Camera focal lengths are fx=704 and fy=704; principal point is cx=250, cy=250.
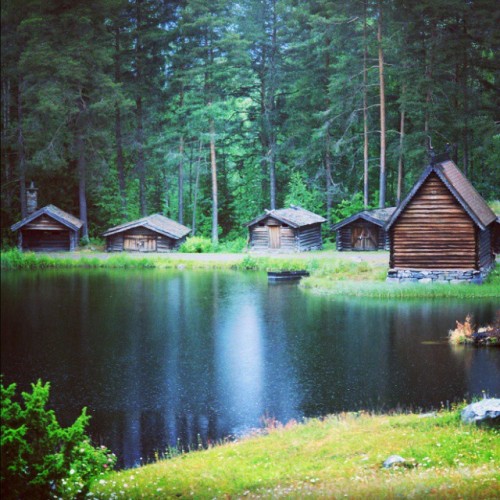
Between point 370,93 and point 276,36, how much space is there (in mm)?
9160

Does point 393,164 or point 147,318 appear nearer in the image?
point 147,318

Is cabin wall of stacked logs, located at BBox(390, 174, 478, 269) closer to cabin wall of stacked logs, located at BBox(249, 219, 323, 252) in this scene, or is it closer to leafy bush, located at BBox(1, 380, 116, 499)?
cabin wall of stacked logs, located at BBox(249, 219, 323, 252)

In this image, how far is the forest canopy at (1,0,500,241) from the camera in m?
41.1

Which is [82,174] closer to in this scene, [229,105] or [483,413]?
[229,105]

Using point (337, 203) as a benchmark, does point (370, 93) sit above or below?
above

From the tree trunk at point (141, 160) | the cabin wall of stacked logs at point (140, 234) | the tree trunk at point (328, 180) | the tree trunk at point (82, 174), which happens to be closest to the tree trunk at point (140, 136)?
the tree trunk at point (141, 160)

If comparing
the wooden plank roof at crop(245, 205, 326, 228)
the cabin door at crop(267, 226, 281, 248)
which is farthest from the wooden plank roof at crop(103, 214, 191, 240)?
the cabin door at crop(267, 226, 281, 248)

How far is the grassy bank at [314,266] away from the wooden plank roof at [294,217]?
2.42 m

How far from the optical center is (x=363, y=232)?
47906 mm

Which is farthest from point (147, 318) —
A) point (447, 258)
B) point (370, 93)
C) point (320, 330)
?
point (370, 93)

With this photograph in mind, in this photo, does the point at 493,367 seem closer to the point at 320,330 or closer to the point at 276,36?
the point at 320,330

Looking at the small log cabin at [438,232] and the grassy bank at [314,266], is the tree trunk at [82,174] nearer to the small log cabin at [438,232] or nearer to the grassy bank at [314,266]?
the grassy bank at [314,266]

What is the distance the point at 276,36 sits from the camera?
5494cm

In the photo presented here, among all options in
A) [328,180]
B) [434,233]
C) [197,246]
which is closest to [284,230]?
[197,246]
